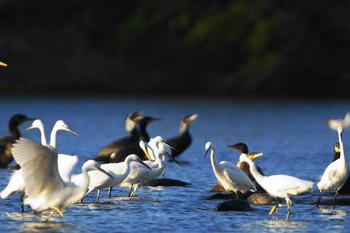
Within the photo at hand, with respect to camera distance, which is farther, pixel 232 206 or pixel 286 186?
pixel 232 206

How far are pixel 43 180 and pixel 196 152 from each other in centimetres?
1195

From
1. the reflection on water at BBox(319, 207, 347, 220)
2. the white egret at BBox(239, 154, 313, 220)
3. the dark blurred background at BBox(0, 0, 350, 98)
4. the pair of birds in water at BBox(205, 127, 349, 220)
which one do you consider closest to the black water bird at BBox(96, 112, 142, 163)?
the pair of birds in water at BBox(205, 127, 349, 220)

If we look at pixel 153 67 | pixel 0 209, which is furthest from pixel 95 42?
pixel 0 209

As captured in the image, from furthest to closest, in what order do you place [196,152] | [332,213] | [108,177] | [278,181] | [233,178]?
1. [196,152]
2. [233,178]
3. [108,177]
4. [332,213]
5. [278,181]

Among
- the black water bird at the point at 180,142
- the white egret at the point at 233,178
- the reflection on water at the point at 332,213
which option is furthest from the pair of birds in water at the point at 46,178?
the black water bird at the point at 180,142

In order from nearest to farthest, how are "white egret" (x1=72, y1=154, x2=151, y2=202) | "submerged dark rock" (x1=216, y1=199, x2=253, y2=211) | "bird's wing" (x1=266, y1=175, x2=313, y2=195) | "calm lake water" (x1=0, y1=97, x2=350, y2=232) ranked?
"calm lake water" (x1=0, y1=97, x2=350, y2=232) → "bird's wing" (x1=266, y1=175, x2=313, y2=195) → "submerged dark rock" (x1=216, y1=199, x2=253, y2=211) → "white egret" (x1=72, y1=154, x2=151, y2=202)

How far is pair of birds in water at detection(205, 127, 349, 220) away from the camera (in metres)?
14.4

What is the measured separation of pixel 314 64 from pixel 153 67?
32.4 feet

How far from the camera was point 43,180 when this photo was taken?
1351 centimetres

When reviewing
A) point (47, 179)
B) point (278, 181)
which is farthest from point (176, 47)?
point (47, 179)

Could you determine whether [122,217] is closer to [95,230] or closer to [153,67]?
[95,230]

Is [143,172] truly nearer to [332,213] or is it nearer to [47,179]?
[332,213]

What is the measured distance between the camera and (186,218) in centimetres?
1454

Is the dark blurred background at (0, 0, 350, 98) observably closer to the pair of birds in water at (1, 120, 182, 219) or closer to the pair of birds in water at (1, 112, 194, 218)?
the pair of birds in water at (1, 120, 182, 219)
